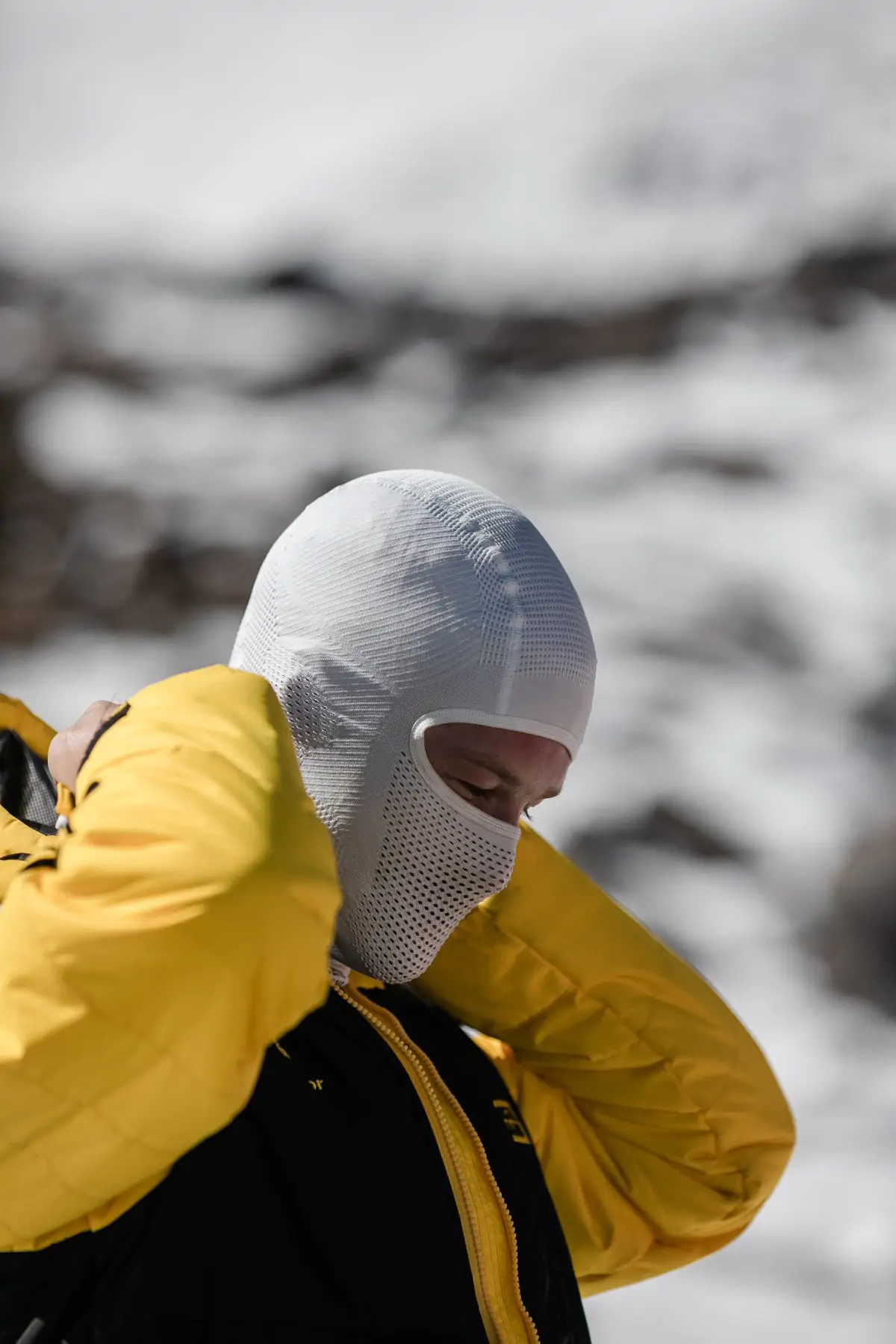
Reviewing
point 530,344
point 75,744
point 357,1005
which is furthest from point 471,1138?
point 530,344

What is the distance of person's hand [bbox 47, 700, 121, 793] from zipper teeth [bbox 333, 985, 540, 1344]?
432 millimetres

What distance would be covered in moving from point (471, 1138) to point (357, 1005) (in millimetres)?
198

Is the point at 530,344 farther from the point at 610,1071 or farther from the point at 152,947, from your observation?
the point at 152,947

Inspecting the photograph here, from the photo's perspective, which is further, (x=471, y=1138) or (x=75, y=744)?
(x=471, y=1138)

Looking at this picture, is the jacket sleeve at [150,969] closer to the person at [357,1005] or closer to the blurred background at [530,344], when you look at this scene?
the person at [357,1005]

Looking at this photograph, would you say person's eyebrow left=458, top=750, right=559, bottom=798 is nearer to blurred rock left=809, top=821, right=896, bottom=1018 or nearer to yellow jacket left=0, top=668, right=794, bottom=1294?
yellow jacket left=0, top=668, right=794, bottom=1294

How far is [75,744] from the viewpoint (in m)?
1.12

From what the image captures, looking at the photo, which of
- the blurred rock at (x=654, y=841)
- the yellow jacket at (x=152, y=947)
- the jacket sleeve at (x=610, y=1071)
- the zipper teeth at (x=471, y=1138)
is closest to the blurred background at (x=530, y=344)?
the blurred rock at (x=654, y=841)

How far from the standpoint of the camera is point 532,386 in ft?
14.9

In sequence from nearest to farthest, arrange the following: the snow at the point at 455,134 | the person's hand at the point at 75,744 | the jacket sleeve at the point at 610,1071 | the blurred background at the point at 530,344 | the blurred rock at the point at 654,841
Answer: the person's hand at the point at 75,744 → the jacket sleeve at the point at 610,1071 → the blurred rock at the point at 654,841 → the blurred background at the point at 530,344 → the snow at the point at 455,134

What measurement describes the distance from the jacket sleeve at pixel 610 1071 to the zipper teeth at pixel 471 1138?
0.89ft

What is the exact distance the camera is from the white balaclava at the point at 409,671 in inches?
54.3

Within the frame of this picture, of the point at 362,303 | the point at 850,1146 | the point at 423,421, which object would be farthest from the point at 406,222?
the point at 850,1146

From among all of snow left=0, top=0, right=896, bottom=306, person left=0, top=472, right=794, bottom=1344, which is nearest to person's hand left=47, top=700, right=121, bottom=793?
person left=0, top=472, right=794, bottom=1344
